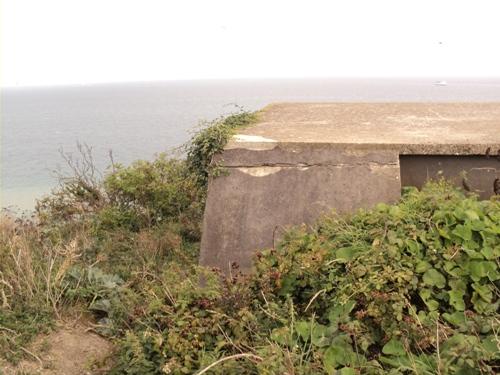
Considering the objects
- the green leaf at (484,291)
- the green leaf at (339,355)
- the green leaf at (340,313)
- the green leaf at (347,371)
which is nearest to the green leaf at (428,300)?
the green leaf at (484,291)

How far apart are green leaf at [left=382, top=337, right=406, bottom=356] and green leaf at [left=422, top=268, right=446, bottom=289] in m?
0.47

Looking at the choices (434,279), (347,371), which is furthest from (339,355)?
(434,279)

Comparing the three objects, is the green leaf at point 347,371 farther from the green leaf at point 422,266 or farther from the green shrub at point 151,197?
the green shrub at point 151,197

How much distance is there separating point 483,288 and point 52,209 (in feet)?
19.9

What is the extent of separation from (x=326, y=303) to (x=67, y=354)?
2.01 metres

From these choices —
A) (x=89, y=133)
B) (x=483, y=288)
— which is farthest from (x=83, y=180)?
(x=89, y=133)

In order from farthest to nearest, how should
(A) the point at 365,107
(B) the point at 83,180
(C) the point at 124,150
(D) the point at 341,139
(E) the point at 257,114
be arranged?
(C) the point at 124,150 → (B) the point at 83,180 → (A) the point at 365,107 → (E) the point at 257,114 → (D) the point at 341,139

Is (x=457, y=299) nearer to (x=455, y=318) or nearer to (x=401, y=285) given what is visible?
(x=455, y=318)

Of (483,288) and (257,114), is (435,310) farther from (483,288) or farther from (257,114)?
(257,114)

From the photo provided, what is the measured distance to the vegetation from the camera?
10.8 feet

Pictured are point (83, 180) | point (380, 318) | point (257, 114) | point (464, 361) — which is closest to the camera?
point (464, 361)

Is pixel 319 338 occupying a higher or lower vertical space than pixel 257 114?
lower

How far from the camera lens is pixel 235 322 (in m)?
3.67

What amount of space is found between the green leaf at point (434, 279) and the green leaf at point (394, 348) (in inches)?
18.6
